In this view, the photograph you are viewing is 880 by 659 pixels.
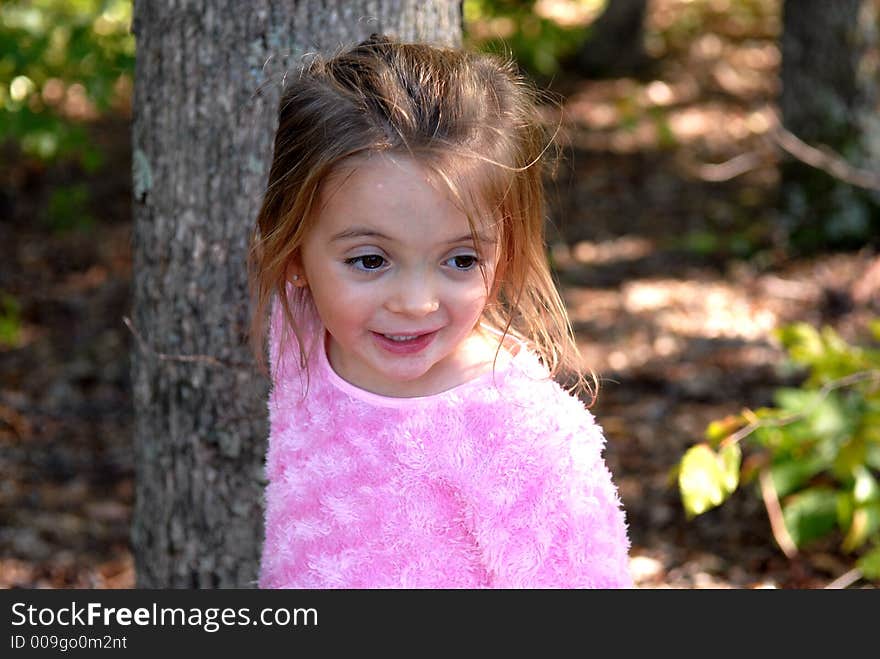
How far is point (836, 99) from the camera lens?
5.98 meters

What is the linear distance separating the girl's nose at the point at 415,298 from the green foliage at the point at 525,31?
12.6 feet

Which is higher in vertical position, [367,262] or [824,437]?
[824,437]

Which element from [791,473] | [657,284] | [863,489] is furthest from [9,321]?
[863,489]

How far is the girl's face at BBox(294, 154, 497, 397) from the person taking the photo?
1720mm

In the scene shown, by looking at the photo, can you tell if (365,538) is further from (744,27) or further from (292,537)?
(744,27)

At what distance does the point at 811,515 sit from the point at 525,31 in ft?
14.7

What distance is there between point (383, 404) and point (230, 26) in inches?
41.0

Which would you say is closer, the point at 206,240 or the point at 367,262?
the point at 367,262

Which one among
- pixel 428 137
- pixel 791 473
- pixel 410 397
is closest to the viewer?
pixel 428 137

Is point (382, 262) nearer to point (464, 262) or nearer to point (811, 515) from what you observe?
point (464, 262)

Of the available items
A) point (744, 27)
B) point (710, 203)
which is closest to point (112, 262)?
point (710, 203)

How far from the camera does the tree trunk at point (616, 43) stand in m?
9.13

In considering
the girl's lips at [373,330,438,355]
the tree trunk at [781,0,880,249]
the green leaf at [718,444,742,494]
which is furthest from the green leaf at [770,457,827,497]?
the tree trunk at [781,0,880,249]

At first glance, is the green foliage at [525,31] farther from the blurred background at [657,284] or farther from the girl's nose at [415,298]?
the girl's nose at [415,298]
